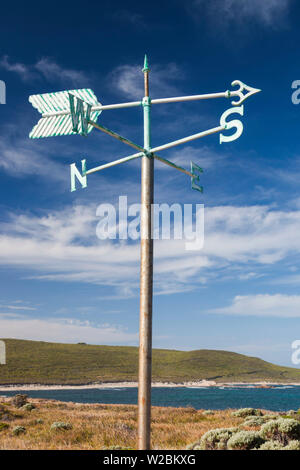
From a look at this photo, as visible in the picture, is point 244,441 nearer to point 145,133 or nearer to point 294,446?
point 294,446

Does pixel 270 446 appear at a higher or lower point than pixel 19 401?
higher

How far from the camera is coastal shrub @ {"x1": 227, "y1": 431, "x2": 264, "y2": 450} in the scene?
1080cm

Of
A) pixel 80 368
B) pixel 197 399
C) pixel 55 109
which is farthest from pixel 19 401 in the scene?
pixel 80 368

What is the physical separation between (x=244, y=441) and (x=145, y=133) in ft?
26.9

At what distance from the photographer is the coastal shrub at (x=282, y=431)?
12.1 meters

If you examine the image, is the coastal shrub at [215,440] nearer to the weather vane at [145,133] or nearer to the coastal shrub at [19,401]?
the weather vane at [145,133]

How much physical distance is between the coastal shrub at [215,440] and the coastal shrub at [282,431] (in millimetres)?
1090

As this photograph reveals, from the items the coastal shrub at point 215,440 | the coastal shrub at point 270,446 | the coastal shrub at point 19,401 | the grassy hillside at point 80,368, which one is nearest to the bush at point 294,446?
the coastal shrub at point 270,446

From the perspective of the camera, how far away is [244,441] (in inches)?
426

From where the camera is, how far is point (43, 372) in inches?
5842
